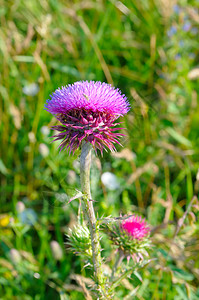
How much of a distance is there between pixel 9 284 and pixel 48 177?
2.44 feet

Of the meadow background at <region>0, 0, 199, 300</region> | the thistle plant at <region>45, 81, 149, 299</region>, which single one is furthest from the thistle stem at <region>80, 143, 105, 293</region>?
the meadow background at <region>0, 0, 199, 300</region>

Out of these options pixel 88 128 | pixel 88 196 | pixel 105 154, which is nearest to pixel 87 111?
pixel 88 128

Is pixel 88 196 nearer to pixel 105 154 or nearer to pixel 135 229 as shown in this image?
pixel 135 229

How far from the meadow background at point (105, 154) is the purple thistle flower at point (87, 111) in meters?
0.31

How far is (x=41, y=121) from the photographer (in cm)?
248

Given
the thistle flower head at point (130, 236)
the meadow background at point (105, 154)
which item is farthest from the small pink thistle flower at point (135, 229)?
the meadow background at point (105, 154)

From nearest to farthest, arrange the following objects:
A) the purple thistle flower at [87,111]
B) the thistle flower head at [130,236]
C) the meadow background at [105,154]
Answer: the purple thistle flower at [87,111]
the thistle flower head at [130,236]
the meadow background at [105,154]

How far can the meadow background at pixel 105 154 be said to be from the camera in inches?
67.7

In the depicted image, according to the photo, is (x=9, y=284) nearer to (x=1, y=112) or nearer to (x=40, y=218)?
(x=40, y=218)

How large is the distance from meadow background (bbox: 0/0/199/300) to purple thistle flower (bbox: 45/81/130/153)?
31 centimetres

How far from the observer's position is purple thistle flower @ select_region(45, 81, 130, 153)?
104cm

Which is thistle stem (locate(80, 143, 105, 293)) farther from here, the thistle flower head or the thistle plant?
the thistle flower head

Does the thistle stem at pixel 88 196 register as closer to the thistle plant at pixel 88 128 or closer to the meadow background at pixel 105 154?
the thistle plant at pixel 88 128

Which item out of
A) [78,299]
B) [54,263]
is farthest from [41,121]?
[78,299]
